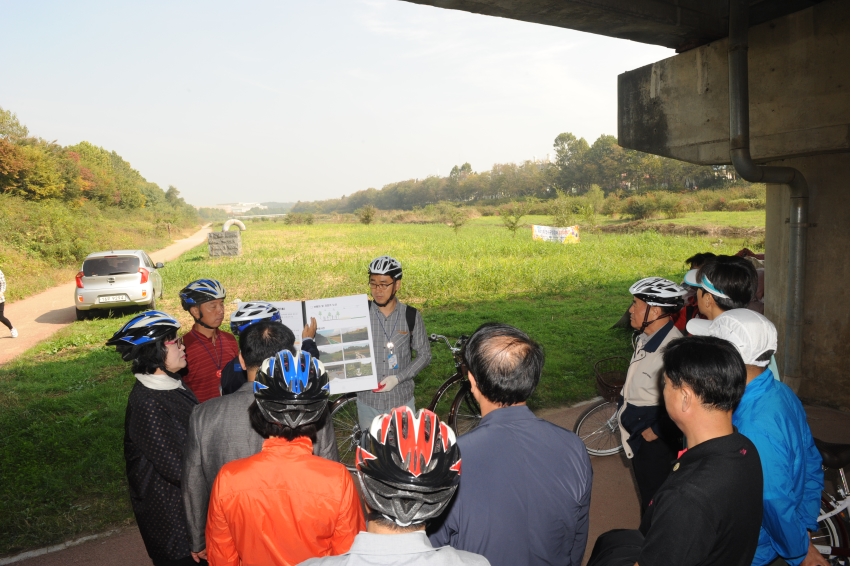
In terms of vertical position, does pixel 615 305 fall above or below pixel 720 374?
below

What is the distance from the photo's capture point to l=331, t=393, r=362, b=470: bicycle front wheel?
18.0ft

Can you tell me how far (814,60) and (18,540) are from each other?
9107mm

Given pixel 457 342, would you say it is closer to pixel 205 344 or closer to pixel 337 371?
pixel 337 371

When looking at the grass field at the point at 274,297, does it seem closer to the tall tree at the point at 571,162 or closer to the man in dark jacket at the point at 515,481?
the man in dark jacket at the point at 515,481

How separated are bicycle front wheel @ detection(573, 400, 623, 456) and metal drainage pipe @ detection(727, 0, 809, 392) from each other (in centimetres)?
282

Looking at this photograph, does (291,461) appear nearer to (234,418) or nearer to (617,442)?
(234,418)

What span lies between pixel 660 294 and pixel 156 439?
3095 millimetres

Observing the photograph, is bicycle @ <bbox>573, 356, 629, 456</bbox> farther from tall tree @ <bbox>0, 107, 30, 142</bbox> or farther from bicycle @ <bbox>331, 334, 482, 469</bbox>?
tall tree @ <bbox>0, 107, 30, 142</bbox>

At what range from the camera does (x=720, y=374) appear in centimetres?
205

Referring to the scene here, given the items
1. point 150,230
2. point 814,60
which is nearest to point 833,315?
point 814,60

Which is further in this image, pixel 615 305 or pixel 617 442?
pixel 615 305

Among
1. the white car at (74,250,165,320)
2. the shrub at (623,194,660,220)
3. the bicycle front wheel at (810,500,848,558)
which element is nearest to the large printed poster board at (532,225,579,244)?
the shrub at (623,194,660,220)

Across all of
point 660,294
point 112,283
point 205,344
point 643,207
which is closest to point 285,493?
point 205,344

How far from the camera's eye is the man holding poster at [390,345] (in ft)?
14.6
